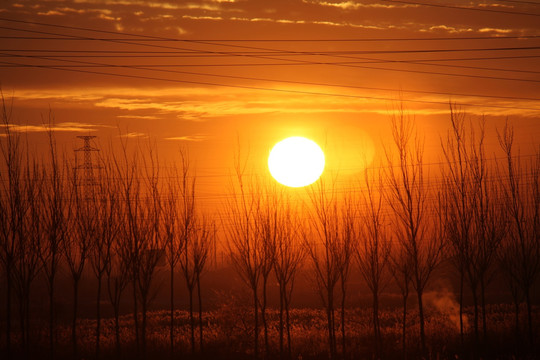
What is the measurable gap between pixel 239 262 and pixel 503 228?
8.05 meters

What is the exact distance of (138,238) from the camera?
17.6 m

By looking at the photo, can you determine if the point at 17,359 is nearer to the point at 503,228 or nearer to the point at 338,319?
the point at 503,228

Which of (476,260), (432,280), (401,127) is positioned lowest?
(432,280)

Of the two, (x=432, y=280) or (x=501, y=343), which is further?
(x=432, y=280)

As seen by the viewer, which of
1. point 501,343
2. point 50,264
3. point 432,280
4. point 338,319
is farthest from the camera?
point 432,280

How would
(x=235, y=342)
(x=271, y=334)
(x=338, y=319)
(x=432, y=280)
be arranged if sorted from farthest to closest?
(x=432, y=280), (x=338, y=319), (x=271, y=334), (x=235, y=342)

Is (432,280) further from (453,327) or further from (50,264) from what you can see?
(50,264)

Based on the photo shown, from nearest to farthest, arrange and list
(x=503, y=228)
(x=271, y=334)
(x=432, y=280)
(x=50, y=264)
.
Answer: (x=50, y=264) → (x=503, y=228) → (x=271, y=334) → (x=432, y=280)

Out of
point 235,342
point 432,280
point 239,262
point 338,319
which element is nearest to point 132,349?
point 235,342

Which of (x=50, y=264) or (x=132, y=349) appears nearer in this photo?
(x=50, y=264)

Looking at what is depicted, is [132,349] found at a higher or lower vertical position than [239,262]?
lower

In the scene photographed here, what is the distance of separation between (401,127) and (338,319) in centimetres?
1859

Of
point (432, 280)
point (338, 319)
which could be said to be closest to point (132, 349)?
point (338, 319)

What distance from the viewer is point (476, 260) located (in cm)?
1767
